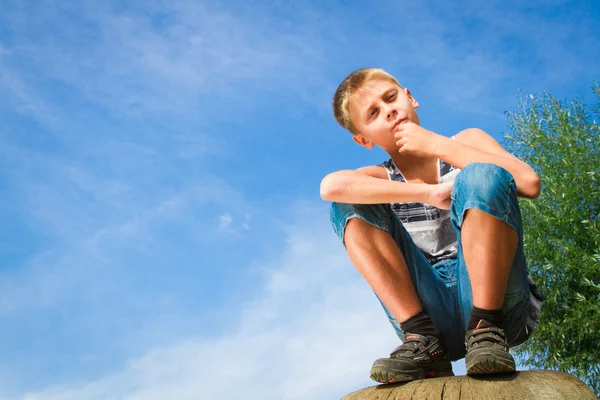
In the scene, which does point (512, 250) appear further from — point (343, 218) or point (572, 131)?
point (572, 131)

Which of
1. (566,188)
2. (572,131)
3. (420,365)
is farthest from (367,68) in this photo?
(572,131)

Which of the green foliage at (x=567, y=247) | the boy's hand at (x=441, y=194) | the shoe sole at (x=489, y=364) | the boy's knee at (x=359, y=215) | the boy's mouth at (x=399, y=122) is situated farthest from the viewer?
the green foliage at (x=567, y=247)

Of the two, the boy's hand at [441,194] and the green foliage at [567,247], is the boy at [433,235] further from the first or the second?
the green foliage at [567,247]

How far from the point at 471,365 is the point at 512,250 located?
0.59 meters

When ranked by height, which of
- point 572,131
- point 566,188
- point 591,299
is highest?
point 572,131

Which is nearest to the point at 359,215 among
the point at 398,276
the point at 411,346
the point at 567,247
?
the point at 398,276

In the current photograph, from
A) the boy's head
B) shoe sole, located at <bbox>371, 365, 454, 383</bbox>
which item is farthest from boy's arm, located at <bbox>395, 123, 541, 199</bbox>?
shoe sole, located at <bbox>371, 365, 454, 383</bbox>

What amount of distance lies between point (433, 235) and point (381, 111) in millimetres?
824

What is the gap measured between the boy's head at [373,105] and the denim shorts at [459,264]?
25.2 inches

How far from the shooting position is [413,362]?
2979mm

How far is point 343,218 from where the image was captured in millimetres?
3143

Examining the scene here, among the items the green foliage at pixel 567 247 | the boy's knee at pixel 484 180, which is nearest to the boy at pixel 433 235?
the boy's knee at pixel 484 180

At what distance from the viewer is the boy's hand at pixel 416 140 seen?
3.25 meters

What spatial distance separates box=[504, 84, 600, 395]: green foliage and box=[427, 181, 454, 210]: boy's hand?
10.5 metres
